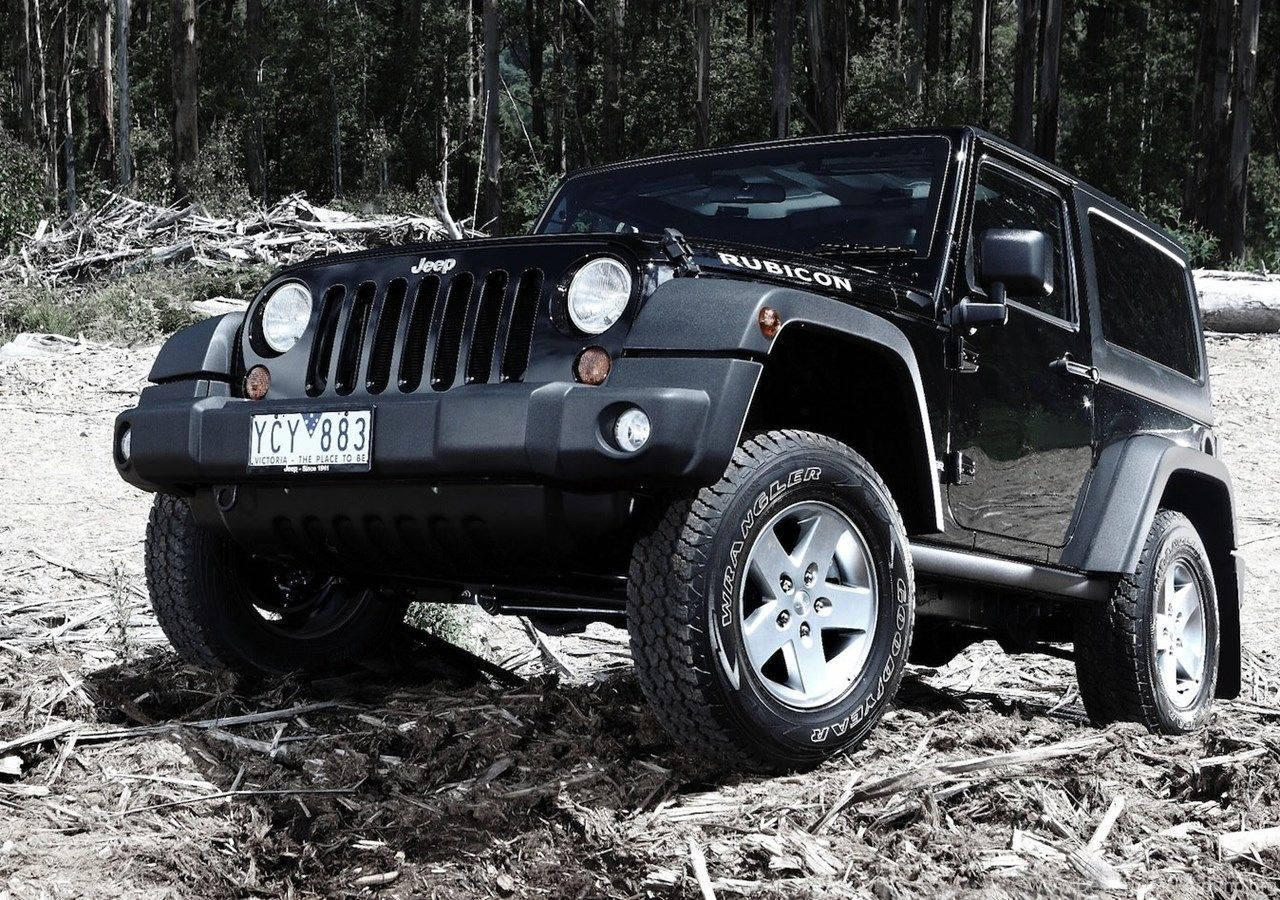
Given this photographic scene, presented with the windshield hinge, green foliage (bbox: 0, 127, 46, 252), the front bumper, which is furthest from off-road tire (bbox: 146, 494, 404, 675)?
green foliage (bbox: 0, 127, 46, 252)

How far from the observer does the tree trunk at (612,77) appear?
31.7m

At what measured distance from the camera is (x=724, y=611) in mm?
3211

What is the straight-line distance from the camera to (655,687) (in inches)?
128

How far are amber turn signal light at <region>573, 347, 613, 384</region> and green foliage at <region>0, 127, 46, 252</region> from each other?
1571 cm

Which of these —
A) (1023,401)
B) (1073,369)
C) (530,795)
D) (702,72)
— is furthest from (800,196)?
(702,72)

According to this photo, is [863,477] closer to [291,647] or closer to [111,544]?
[291,647]

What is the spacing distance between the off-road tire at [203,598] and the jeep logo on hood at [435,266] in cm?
111

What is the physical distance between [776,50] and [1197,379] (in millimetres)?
22332

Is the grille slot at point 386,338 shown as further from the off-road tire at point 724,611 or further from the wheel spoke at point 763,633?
the wheel spoke at point 763,633

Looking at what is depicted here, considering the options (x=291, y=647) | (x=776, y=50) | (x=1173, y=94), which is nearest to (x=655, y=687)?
(x=291, y=647)

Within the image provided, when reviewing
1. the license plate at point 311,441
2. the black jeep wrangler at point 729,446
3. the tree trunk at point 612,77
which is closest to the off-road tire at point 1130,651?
the black jeep wrangler at point 729,446

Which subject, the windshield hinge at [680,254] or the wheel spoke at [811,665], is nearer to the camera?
the windshield hinge at [680,254]

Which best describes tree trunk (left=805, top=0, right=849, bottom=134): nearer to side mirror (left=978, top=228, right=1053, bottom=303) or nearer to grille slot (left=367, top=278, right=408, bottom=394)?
side mirror (left=978, top=228, right=1053, bottom=303)

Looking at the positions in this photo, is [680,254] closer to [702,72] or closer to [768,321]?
[768,321]
